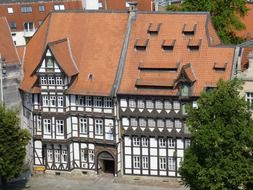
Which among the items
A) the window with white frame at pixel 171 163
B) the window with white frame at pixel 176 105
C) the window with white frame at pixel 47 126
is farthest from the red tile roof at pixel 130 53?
the window with white frame at pixel 171 163

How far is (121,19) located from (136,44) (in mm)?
3640

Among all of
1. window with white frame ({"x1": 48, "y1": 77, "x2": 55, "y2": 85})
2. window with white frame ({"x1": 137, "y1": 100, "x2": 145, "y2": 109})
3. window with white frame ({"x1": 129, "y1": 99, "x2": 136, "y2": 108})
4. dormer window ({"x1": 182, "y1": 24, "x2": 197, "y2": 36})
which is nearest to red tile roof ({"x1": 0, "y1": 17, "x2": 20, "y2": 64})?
window with white frame ({"x1": 48, "y1": 77, "x2": 55, "y2": 85})

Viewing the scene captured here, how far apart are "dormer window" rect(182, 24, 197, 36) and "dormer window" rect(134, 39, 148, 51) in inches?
148

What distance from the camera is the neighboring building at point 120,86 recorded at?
72812 mm

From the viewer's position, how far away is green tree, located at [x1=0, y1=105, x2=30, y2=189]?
68.5 metres

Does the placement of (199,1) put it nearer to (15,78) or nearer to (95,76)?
(95,76)

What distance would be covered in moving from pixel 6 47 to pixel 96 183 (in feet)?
52.7

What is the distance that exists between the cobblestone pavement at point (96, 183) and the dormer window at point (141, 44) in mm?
12292

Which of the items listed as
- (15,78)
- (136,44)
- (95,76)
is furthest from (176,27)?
(15,78)

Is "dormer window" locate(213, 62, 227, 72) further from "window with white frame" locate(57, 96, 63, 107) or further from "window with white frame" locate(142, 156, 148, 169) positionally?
"window with white frame" locate(57, 96, 63, 107)

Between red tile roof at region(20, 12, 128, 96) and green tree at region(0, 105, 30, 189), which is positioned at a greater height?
red tile roof at region(20, 12, 128, 96)

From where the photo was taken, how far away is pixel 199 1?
8519 centimetres

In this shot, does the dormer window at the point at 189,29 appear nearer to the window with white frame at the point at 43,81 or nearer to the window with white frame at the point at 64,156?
the window with white frame at the point at 43,81

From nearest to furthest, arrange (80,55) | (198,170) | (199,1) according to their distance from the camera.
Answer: (198,170) → (80,55) → (199,1)
